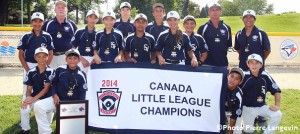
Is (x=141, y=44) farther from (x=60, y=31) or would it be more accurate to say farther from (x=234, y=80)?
(x=60, y=31)

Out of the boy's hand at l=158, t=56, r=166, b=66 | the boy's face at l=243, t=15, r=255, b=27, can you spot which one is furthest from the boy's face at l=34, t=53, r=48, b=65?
the boy's face at l=243, t=15, r=255, b=27

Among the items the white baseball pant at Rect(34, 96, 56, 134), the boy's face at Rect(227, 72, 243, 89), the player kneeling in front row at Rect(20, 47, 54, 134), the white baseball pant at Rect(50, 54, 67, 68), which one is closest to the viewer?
the white baseball pant at Rect(34, 96, 56, 134)

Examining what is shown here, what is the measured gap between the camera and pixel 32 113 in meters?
7.43

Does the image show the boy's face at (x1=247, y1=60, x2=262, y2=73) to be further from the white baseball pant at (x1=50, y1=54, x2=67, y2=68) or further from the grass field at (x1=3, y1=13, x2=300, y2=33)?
the grass field at (x1=3, y1=13, x2=300, y2=33)

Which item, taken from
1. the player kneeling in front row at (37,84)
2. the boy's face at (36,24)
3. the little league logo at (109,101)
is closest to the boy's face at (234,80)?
the little league logo at (109,101)

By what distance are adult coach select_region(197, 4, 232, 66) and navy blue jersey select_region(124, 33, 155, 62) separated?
1337 millimetres

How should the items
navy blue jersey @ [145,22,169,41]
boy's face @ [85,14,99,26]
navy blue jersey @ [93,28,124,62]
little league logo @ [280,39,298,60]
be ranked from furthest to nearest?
1. little league logo @ [280,39,298,60]
2. navy blue jersey @ [145,22,169,41]
3. boy's face @ [85,14,99,26]
4. navy blue jersey @ [93,28,124,62]

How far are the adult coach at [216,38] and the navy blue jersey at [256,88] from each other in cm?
127

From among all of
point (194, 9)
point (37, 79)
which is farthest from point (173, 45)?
point (194, 9)

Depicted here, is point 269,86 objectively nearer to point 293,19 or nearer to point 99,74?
point 99,74

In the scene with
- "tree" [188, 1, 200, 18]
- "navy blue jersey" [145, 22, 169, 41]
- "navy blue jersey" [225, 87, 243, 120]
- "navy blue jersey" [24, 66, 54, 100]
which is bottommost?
"navy blue jersey" [225, 87, 243, 120]

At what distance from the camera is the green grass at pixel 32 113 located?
21.1 ft

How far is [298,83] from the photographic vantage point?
462 inches

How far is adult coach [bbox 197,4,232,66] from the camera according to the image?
7051 mm
